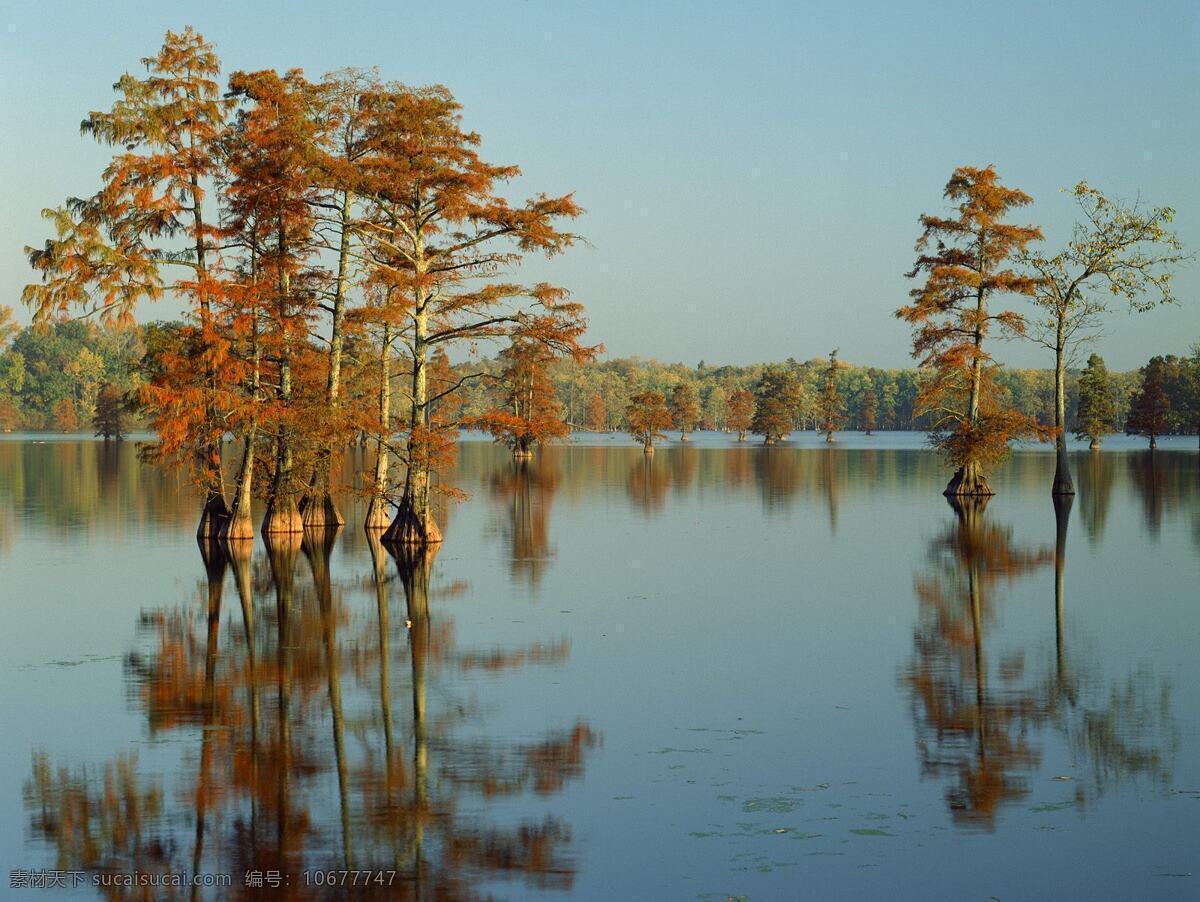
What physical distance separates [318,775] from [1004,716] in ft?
22.3

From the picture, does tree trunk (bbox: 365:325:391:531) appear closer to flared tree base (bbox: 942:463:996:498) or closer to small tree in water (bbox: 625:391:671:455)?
flared tree base (bbox: 942:463:996:498)

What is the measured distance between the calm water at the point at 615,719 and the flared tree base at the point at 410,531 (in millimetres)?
1434

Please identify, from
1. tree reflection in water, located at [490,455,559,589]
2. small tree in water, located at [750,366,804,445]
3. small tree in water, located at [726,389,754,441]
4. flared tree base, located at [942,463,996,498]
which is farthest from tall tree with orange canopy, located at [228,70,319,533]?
small tree in water, located at [726,389,754,441]

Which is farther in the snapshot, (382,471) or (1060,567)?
(382,471)

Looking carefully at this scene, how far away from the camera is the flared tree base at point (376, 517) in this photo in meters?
32.0

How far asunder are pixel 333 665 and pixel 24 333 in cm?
19431

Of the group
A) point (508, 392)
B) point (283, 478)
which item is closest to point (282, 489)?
point (283, 478)

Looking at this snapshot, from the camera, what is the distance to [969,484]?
45688mm

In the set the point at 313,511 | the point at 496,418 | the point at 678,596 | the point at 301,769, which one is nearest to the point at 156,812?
the point at 301,769

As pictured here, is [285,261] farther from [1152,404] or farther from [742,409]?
[742,409]

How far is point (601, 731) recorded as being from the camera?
12289 millimetres

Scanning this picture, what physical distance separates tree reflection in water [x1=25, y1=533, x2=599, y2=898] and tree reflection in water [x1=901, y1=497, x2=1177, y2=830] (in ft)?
11.0

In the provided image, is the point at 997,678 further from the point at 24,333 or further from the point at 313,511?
the point at 24,333

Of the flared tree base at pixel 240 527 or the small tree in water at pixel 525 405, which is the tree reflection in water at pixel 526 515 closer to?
the small tree in water at pixel 525 405
